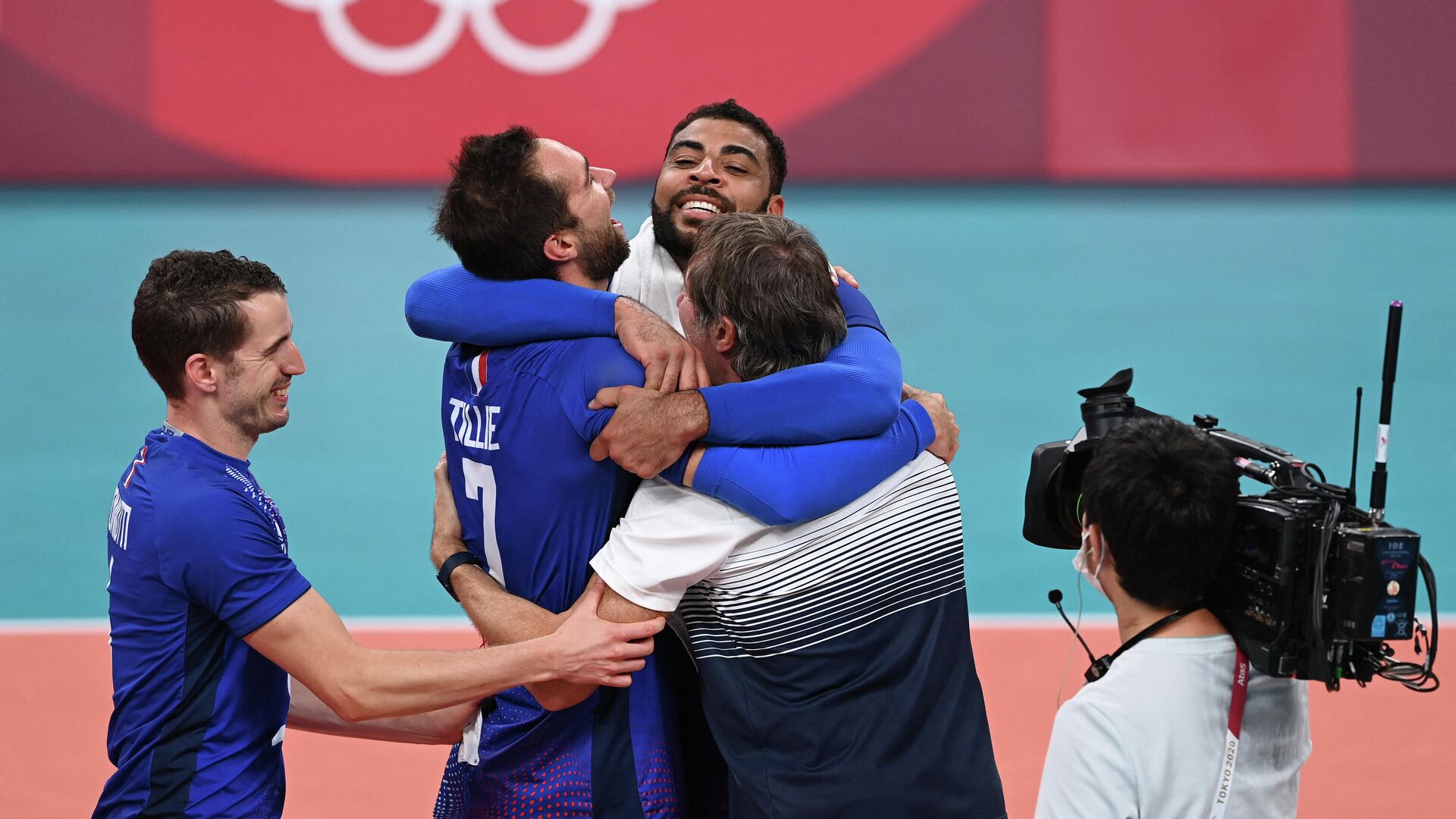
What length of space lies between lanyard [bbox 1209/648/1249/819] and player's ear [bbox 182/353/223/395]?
6.99ft

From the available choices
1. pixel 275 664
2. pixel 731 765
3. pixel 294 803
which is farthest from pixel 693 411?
pixel 294 803

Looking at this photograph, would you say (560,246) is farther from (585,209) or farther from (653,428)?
(653,428)

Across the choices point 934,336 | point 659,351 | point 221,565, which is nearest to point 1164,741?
point 659,351

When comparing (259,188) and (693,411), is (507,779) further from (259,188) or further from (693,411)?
(259,188)

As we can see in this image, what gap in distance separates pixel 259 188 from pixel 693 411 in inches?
523

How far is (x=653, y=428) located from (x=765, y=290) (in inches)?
13.9

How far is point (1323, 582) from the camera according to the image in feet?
7.52

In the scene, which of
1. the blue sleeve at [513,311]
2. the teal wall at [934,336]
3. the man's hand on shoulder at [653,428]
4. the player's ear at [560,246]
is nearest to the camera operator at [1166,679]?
the man's hand on shoulder at [653,428]

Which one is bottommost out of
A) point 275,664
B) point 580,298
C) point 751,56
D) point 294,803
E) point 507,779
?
point 294,803

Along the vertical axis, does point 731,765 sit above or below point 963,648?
below

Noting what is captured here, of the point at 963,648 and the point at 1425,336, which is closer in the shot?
the point at 963,648

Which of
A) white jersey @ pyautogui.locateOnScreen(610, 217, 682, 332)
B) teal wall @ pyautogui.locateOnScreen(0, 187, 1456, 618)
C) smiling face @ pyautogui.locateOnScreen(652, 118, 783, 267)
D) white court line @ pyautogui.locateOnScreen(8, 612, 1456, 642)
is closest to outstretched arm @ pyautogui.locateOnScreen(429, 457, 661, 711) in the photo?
white jersey @ pyautogui.locateOnScreen(610, 217, 682, 332)

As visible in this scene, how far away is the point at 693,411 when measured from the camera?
2754mm

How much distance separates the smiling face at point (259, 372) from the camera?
3.16m
